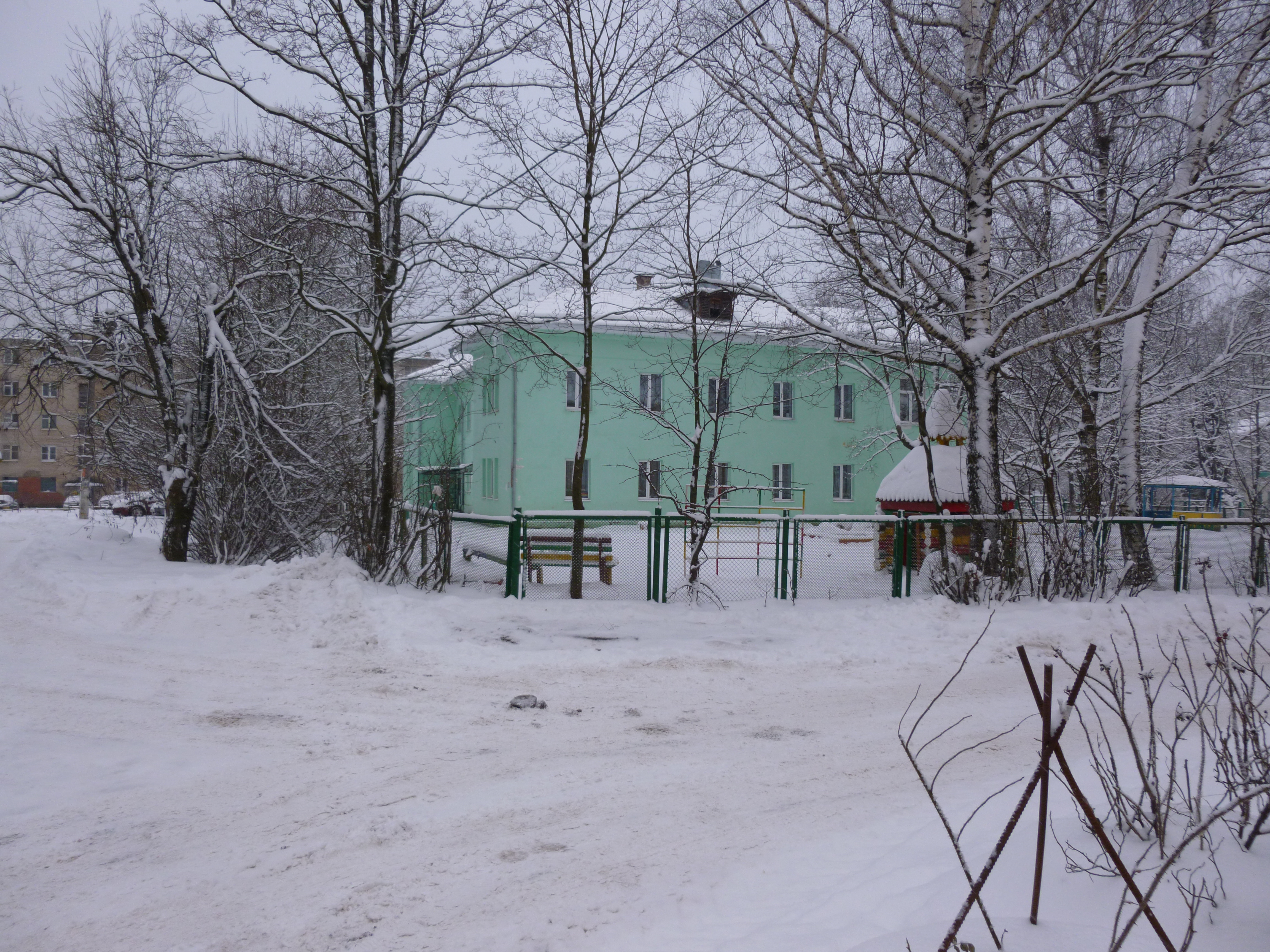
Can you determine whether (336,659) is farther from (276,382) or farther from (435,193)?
(276,382)

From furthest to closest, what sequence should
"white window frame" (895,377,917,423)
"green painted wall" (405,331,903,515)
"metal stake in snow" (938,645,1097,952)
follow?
"white window frame" (895,377,917,423), "green painted wall" (405,331,903,515), "metal stake in snow" (938,645,1097,952)

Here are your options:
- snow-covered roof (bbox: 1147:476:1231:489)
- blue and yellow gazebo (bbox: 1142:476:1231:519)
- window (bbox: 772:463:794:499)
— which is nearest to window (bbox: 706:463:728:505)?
snow-covered roof (bbox: 1147:476:1231:489)

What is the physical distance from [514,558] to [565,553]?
1.00 m

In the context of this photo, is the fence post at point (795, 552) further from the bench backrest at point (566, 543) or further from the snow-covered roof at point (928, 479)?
the snow-covered roof at point (928, 479)

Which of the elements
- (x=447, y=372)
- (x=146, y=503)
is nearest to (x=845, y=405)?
(x=447, y=372)

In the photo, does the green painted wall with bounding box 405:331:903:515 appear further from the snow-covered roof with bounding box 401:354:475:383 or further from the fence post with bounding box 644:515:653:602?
the fence post with bounding box 644:515:653:602

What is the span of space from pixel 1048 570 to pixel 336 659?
963 cm

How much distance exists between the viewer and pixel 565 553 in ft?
40.1

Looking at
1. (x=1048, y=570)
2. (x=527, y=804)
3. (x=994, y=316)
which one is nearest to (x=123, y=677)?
(x=527, y=804)

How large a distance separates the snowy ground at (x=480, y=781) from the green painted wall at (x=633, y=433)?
53.6 ft

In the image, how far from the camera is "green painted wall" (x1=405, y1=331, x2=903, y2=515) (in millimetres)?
28266

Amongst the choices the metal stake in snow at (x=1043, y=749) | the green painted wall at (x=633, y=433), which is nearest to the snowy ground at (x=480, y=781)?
the metal stake in snow at (x=1043, y=749)

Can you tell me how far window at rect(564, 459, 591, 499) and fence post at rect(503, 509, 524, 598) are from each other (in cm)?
1622

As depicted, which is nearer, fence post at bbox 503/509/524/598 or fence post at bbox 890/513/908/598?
fence post at bbox 503/509/524/598
